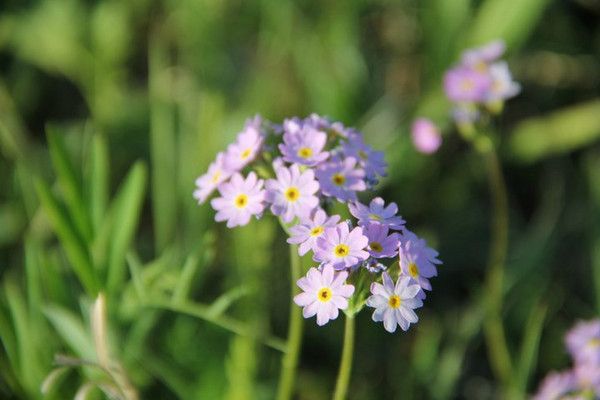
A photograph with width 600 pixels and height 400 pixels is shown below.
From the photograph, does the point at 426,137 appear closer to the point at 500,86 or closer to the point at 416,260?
the point at 500,86

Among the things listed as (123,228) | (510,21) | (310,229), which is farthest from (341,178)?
(510,21)

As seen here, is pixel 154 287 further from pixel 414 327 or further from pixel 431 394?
pixel 414 327

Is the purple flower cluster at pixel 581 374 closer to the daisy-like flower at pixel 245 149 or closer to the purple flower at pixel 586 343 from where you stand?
the purple flower at pixel 586 343

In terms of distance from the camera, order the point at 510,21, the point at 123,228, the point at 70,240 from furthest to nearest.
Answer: the point at 510,21 → the point at 123,228 → the point at 70,240

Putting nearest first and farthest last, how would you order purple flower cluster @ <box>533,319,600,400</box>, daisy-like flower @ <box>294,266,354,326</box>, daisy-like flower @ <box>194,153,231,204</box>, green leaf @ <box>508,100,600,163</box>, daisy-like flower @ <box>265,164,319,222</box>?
daisy-like flower @ <box>294,266,354,326</box> < daisy-like flower @ <box>265,164,319,222</box> < daisy-like flower @ <box>194,153,231,204</box> < purple flower cluster @ <box>533,319,600,400</box> < green leaf @ <box>508,100,600,163</box>

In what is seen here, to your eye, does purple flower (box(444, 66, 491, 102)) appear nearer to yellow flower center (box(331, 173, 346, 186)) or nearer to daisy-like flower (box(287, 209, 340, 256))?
yellow flower center (box(331, 173, 346, 186))

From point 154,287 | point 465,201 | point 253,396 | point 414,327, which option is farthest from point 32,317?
point 465,201

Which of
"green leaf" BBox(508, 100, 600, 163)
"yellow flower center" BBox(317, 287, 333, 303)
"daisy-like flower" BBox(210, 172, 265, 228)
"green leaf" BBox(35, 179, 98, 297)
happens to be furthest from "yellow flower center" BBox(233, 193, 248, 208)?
"green leaf" BBox(508, 100, 600, 163)
